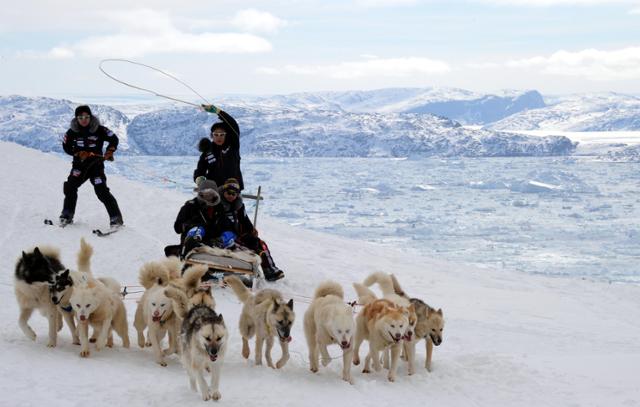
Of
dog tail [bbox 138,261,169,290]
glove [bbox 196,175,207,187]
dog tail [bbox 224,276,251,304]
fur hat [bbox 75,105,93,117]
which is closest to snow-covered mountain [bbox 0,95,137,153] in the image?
fur hat [bbox 75,105,93,117]

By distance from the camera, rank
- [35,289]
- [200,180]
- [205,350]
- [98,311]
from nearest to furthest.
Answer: [205,350] → [98,311] → [35,289] → [200,180]

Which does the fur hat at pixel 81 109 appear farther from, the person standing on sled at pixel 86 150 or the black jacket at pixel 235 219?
the black jacket at pixel 235 219

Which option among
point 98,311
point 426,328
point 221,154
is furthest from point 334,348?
point 221,154

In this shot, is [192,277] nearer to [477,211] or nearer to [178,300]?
[178,300]

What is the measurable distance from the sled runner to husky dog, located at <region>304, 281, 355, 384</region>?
235 centimetres

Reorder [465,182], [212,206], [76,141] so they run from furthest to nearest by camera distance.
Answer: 1. [465,182]
2. [76,141]
3. [212,206]

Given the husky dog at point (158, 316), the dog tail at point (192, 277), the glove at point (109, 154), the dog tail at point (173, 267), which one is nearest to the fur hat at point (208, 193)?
the glove at point (109, 154)

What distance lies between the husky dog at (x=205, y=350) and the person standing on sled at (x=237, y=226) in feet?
11.9

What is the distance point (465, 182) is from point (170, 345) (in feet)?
135

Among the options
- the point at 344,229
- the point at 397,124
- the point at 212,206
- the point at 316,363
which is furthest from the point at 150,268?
the point at 397,124

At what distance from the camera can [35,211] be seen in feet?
35.9

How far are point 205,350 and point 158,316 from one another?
A: 89 cm

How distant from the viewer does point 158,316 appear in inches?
213

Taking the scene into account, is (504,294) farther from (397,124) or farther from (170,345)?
(397,124)
